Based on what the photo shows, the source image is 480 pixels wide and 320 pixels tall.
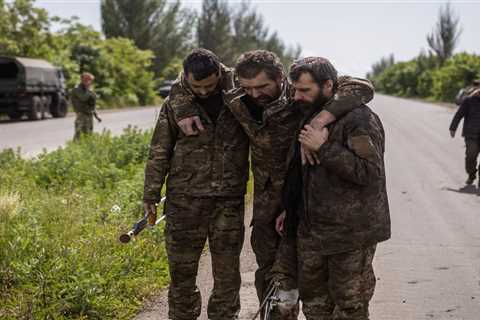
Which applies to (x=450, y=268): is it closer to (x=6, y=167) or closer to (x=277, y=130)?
(x=277, y=130)

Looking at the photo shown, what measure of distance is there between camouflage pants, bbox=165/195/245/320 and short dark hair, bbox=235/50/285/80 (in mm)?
898

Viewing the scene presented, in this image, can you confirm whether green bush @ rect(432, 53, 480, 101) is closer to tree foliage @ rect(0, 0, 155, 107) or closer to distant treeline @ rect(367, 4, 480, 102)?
distant treeline @ rect(367, 4, 480, 102)

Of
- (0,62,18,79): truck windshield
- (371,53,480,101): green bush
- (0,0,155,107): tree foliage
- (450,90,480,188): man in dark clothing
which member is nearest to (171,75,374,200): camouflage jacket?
(450,90,480,188): man in dark clothing

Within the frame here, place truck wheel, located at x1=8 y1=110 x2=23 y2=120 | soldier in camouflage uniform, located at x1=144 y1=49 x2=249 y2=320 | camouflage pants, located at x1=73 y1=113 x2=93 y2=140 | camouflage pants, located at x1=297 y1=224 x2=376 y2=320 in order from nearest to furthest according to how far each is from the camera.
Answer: camouflage pants, located at x1=297 y1=224 x2=376 y2=320 → soldier in camouflage uniform, located at x1=144 y1=49 x2=249 y2=320 → camouflage pants, located at x1=73 y1=113 x2=93 y2=140 → truck wheel, located at x1=8 y1=110 x2=23 y2=120

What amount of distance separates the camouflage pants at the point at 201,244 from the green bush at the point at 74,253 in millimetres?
841

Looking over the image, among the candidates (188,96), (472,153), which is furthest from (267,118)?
(472,153)

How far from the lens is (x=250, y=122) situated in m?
4.11

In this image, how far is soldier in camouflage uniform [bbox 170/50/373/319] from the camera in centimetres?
382

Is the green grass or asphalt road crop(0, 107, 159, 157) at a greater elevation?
the green grass

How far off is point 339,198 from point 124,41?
46.2 meters

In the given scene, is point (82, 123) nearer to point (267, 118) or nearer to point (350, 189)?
point (267, 118)

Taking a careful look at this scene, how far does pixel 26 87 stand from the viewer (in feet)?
86.9

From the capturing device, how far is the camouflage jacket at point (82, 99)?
14.4 metres

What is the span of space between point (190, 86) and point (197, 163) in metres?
0.47
